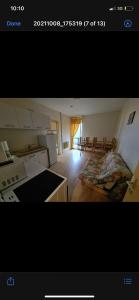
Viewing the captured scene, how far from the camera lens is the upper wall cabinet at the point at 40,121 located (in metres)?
1.92

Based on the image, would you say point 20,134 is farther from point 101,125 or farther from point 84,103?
point 101,125

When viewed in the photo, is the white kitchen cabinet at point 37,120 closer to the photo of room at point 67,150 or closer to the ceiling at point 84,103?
the photo of room at point 67,150

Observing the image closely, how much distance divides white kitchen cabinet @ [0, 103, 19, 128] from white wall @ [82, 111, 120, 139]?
1.92 m

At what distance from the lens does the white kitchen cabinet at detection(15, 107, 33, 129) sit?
61.0 inches

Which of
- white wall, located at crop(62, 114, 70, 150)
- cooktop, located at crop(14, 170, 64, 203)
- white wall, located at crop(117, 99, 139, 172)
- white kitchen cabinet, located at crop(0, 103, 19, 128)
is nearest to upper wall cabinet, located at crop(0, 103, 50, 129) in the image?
white kitchen cabinet, located at crop(0, 103, 19, 128)

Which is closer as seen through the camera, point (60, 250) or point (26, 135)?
point (60, 250)

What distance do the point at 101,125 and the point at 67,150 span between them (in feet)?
4.60

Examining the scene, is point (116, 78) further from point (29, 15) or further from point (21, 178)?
point (21, 178)
